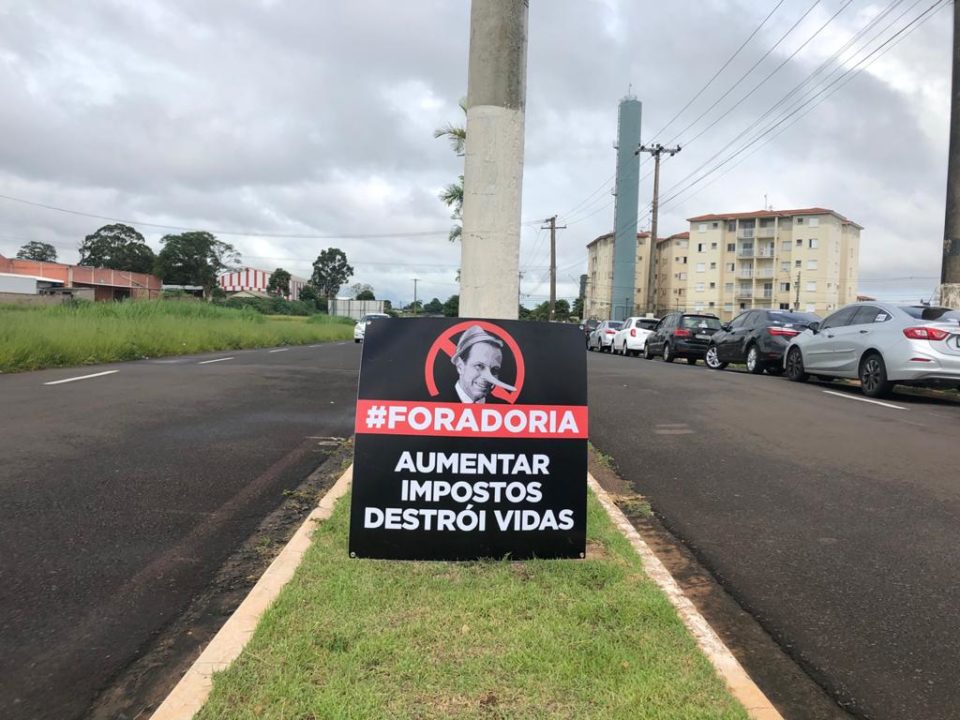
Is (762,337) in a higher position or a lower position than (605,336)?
higher

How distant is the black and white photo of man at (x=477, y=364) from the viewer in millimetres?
3602

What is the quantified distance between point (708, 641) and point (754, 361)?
14.4 metres

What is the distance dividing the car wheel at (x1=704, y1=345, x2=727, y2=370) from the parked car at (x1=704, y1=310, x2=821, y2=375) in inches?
16.4

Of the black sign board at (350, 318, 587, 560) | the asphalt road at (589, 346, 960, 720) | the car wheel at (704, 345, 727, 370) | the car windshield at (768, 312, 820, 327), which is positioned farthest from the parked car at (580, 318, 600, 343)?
the car windshield at (768, 312, 820, 327)

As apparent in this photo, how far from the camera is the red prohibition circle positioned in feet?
11.8

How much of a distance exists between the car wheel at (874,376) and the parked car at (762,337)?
3.28 m

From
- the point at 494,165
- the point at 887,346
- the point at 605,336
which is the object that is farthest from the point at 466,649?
the point at 605,336

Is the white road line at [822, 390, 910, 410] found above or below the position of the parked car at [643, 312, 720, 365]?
below

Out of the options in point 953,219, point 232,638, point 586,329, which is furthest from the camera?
point 953,219

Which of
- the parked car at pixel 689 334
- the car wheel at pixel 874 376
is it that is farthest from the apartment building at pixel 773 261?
the car wheel at pixel 874 376

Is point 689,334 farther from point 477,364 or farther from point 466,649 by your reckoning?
point 466,649

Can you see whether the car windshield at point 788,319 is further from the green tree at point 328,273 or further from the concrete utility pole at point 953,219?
the green tree at point 328,273

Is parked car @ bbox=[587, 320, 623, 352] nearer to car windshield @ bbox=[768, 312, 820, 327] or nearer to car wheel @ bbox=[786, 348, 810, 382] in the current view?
car windshield @ bbox=[768, 312, 820, 327]

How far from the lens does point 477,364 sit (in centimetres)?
362
